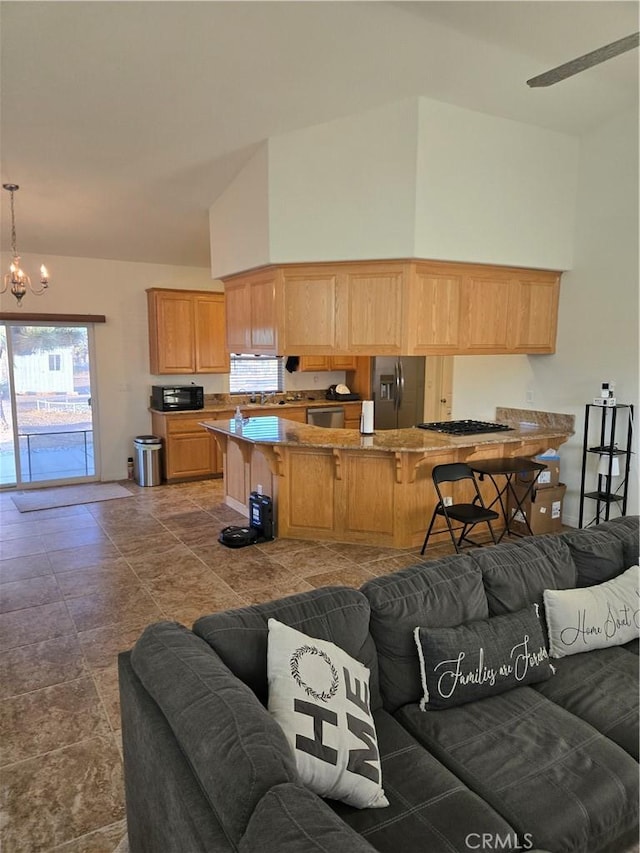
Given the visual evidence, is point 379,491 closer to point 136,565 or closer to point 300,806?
point 136,565

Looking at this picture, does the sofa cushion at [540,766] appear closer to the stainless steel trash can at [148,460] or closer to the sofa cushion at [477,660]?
the sofa cushion at [477,660]

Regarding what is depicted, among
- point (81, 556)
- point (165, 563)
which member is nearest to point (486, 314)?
point (165, 563)

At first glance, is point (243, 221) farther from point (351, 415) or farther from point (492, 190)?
point (351, 415)

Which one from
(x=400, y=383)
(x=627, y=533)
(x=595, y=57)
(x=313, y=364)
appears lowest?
(x=627, y=533)

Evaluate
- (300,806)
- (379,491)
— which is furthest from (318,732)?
(379,491)

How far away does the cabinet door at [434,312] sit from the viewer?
471 cm

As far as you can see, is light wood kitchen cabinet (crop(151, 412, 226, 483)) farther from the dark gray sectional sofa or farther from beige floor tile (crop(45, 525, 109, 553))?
the dark gray sectional sofa

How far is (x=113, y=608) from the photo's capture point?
378 centimetres

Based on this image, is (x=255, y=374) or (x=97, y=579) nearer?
(x=97, y=579)

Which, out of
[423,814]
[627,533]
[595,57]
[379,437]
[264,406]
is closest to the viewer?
[423,814]

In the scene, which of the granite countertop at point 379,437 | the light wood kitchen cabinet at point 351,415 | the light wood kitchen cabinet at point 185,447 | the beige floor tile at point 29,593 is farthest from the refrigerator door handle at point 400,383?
the beige floor tile at point 29,593

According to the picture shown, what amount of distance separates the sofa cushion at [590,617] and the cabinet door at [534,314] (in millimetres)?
3319

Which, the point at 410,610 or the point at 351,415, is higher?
the point at 351,415

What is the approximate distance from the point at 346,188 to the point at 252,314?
59.2 inches
